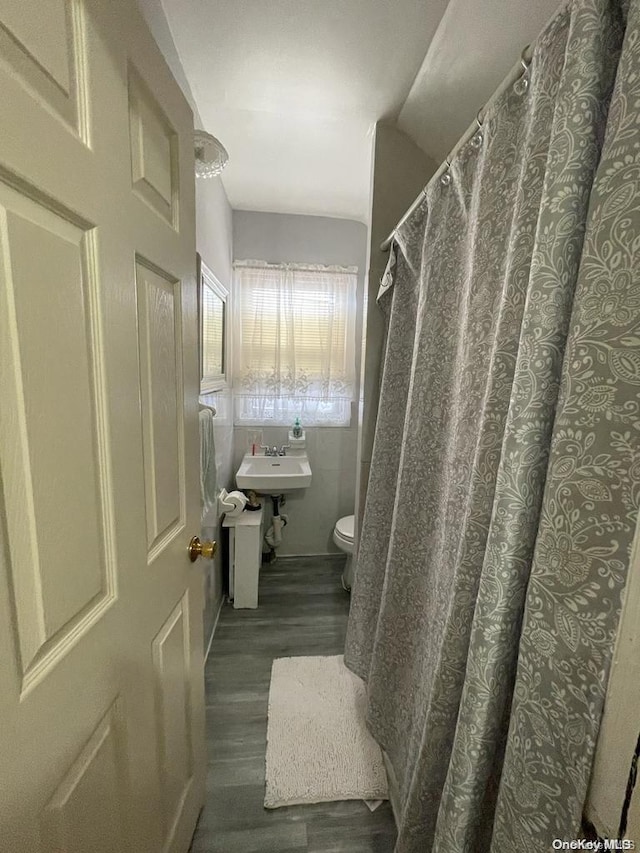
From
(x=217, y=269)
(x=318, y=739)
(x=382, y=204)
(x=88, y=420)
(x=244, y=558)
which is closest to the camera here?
(x=88, y=420)

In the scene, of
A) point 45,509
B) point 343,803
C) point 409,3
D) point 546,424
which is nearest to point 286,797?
point 343,803

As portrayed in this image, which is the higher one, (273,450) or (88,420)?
(88,420)

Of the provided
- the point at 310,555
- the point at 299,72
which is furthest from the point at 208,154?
the point at 310,555

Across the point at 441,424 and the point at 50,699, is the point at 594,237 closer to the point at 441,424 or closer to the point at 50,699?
the point at 441,424

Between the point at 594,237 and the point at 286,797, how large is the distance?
179cm

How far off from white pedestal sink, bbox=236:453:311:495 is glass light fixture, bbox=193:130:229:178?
1556 millimetres

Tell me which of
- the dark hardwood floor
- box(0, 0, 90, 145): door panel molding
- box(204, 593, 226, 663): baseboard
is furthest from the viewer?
box(204, 593, 226, 663): baseboard

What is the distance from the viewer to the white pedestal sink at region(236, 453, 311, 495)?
2.20 m

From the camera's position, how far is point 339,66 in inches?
48.9

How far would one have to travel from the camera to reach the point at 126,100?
598mm

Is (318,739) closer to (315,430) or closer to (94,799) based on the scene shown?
(94,799)

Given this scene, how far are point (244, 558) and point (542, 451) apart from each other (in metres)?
1.97
